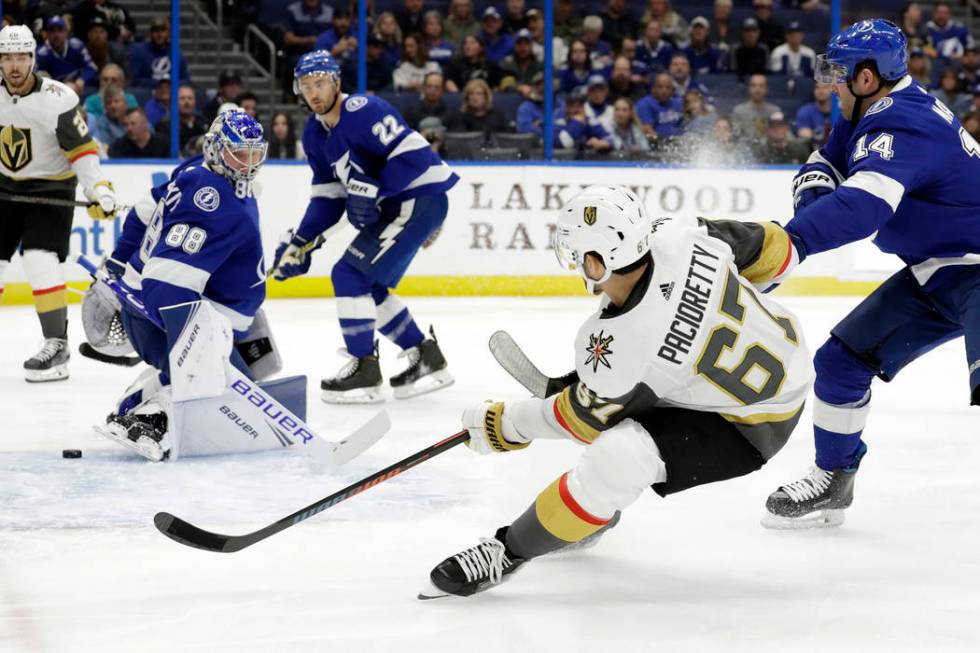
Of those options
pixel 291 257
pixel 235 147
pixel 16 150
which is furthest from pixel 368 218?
pixel 16 150

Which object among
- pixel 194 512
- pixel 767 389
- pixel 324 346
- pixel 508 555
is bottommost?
pixel 324 346

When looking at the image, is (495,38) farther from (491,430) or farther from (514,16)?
(491,430)

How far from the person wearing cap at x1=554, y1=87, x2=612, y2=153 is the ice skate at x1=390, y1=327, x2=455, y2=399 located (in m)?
3.43

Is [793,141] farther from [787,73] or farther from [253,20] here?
[253,20]

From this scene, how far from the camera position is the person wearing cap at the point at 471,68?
789cm

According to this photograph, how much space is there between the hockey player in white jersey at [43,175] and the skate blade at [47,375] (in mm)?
39

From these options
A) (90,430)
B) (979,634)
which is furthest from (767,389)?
(90,430)

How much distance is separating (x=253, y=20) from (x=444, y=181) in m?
3.47

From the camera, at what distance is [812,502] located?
2.86 metres

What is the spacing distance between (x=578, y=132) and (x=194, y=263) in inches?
186

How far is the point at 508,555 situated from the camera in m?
2.36

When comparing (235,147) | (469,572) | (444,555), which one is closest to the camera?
(469,572)

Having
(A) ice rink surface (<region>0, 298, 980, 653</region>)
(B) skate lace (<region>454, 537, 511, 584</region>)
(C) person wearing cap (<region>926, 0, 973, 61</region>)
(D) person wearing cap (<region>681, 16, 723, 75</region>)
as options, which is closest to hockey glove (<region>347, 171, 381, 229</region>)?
(A) ice rink surface (<region>0, 298, 980, 653</region>)

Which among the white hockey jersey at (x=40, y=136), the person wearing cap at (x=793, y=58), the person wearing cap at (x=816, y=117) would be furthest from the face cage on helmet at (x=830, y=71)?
the person wearing cap at (x=793, y=58)
